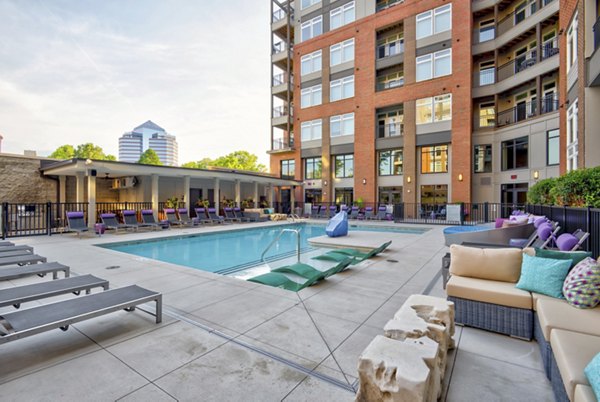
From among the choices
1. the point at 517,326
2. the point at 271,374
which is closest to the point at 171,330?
the point at 271,374

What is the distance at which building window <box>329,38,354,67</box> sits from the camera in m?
23.1

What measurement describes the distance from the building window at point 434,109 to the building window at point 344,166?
19.1 feet

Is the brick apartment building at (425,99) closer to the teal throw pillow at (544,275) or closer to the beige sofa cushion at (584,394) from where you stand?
the teal throw pillow at (544,275)

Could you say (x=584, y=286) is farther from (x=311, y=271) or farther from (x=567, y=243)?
(x=311, y=271)

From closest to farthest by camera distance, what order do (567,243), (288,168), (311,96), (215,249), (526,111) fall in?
(567,243) < (215,249) < (526,111) < (311,96) < (288,168)

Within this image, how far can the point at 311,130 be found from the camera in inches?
995

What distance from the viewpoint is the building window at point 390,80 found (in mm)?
21733

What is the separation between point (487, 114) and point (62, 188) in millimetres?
26148

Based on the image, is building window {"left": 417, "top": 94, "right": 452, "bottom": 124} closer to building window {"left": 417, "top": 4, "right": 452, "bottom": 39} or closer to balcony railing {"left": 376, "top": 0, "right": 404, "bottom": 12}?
building window {"left": 417, "top": 4, "right": 452, "bottom": 39}

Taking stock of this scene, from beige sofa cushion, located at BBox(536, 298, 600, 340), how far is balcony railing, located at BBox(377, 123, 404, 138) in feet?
66.2

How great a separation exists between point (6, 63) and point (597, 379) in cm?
2874

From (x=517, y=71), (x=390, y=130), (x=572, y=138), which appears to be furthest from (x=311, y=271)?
(x=517, y=71)

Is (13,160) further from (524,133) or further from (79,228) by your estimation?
(524,133)

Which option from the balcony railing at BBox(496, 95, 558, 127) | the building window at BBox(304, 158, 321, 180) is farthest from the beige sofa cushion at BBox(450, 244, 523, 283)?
the building window at BBox(304, 158, 321, 180)
